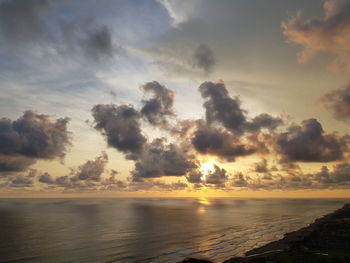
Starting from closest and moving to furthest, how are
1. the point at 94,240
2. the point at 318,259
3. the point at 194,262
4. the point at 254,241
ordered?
1. the point at 318,259
2. the point at 194,262
3. the point at 254,241
4. the point at 94,240

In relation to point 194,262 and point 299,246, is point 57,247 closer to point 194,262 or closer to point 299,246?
point 194,262

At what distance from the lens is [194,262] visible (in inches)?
2255

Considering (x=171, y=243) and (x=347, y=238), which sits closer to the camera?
(x=347, y=238)

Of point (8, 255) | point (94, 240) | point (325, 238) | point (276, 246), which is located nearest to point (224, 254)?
point (276, 246)

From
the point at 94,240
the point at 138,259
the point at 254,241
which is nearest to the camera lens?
the point at 138,259

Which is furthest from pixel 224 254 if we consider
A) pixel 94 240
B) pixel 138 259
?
pixel 94 240

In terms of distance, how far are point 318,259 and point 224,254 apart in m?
23.9

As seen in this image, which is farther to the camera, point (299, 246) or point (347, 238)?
point (347, 238)

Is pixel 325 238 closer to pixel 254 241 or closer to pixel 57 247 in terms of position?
pixel 254 241

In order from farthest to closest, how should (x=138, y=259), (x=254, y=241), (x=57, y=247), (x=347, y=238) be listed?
1. (x=254, y=241)
2. (x=57, y=247)
3. (x=347, y=238)
4. (x=138, y=259)

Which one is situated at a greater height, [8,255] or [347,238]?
[347,238]

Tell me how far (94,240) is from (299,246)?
200 feet

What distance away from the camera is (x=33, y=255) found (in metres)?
72.1

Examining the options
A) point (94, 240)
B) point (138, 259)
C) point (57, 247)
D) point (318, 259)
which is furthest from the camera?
point (94, 240)
